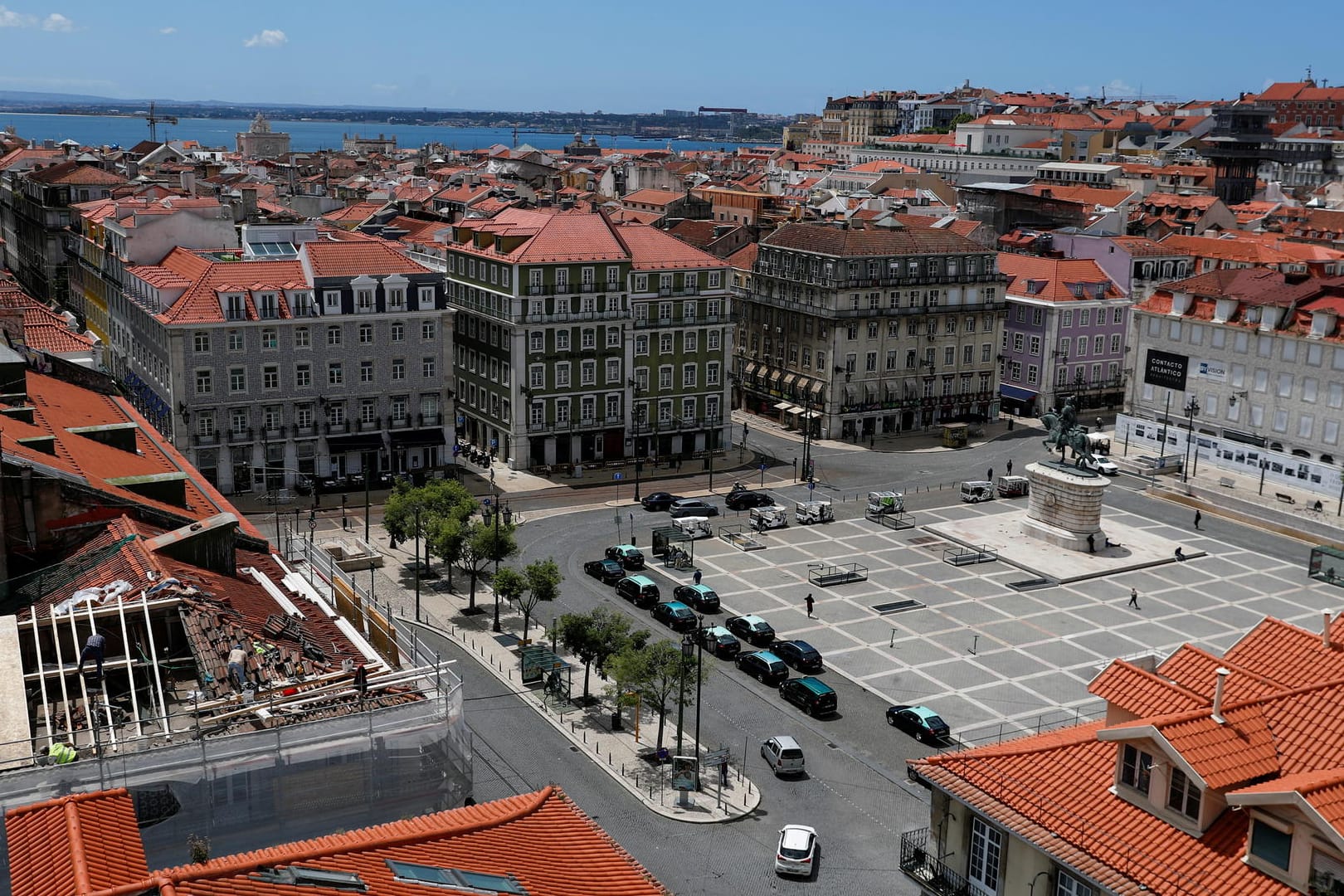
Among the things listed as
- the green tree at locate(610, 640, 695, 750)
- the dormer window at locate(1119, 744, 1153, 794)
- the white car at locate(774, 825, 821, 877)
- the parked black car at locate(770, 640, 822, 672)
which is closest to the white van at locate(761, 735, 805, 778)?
the green tree at locate(610, 640, 695, 750)

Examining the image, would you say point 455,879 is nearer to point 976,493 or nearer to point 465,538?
point 465,538

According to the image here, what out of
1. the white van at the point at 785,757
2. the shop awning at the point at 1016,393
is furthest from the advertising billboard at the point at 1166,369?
the white van at the point at 785,757

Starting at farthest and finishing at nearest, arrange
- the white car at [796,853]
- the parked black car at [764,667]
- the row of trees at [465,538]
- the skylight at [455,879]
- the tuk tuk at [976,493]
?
the tuk tuk at [976,493] → the row of trees at [465,538] → the parked black car at [764,667] → the white car at [796,853] → the skylight at [455,879]

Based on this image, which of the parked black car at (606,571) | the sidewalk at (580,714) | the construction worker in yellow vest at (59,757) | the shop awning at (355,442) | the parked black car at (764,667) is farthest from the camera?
the shop awning at (355,442)

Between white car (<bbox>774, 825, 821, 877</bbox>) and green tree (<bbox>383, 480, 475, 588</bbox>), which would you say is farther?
green tree (<bbox>383, 480, 475, 588</bbox>)

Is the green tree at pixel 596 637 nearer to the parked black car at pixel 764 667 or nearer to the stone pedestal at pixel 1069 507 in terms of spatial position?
the parked black car at pixel 764 667

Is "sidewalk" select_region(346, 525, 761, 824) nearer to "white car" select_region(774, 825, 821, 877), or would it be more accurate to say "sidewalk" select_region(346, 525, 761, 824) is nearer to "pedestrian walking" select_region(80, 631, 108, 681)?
"white car" select_region(774, 825, 821, 877)

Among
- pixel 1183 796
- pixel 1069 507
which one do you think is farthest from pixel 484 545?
pixel 1183 796
